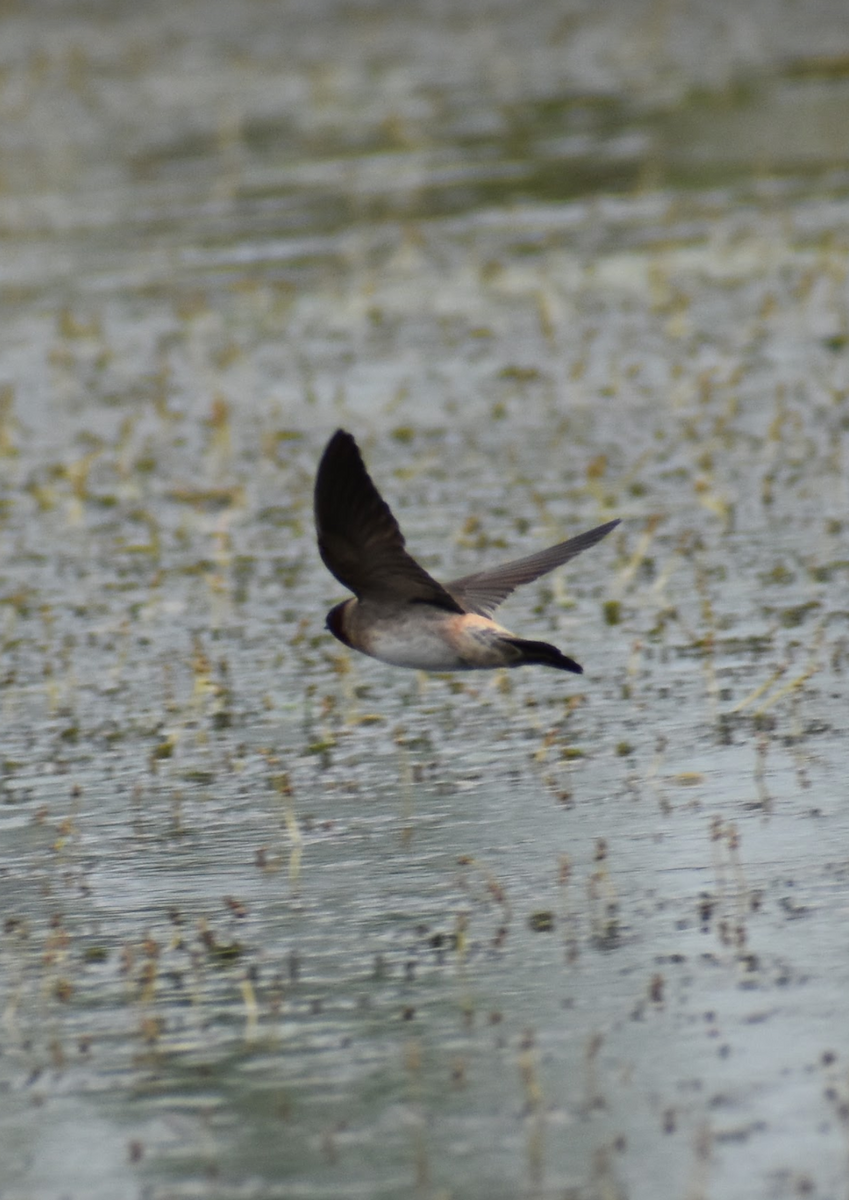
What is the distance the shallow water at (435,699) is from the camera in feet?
18.2

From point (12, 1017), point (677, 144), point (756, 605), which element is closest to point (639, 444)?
point (756, 605)

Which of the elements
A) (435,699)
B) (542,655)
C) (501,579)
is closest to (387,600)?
(542,655)

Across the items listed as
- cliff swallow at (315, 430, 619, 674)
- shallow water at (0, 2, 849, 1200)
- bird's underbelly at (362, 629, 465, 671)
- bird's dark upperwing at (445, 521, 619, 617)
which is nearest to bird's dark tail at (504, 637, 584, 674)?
cliff swallow at (315, 430, 619, 674)

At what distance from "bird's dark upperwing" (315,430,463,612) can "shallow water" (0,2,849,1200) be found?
0.86m

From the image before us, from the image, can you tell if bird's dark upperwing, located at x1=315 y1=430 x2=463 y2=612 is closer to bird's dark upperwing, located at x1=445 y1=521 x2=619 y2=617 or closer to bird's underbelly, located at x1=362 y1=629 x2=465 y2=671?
bird's underbelly, located at x1=362 y1=629 x2=465 y2=671

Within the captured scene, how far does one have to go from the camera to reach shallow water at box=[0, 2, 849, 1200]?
5.56 meters

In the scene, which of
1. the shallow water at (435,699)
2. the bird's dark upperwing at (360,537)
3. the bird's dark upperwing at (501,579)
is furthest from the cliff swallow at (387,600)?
the shallow water at (435,699)

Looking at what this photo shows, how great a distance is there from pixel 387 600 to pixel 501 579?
0.76 metres

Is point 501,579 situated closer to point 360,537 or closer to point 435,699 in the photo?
point 360,537

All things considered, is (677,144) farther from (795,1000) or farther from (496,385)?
(795,1000)

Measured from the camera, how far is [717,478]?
39.5 ft

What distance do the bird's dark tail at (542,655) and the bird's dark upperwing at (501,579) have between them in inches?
28.8

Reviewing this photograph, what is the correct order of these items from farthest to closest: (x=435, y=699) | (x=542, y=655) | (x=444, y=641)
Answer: (x=435, y=699)
(x=444, y=641)
(x=542, y=655)

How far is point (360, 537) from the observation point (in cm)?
692
